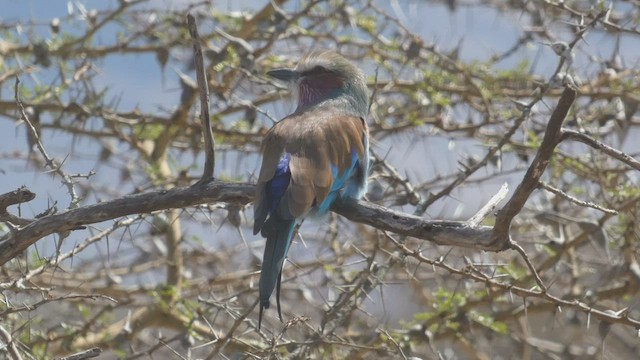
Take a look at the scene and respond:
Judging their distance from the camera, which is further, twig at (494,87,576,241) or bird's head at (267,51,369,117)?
bird's head at (267,51,369,117)

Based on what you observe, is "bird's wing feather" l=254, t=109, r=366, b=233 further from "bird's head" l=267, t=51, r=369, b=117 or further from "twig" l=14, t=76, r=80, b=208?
"twig" l=14, t=76, r=80, b=208

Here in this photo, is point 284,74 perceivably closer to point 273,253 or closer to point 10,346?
point 273,253

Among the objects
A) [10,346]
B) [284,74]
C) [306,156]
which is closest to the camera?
Answer: [10,346]

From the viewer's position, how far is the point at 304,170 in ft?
10.4

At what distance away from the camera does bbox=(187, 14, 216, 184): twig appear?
104 inches

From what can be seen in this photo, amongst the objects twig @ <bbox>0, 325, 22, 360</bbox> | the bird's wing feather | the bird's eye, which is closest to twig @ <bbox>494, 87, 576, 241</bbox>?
the bird's wing feather

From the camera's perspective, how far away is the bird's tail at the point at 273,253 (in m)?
2.81

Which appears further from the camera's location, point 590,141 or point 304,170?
point 304,170

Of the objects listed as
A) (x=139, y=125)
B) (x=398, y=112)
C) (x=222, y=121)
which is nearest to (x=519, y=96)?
(x=398, y=112)

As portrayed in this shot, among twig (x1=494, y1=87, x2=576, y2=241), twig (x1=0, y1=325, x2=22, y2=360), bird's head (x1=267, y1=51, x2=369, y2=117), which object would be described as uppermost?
bird's head (x1=267, y1=51, x2=369, y2=117)

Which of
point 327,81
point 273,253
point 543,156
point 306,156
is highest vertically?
point 327,81

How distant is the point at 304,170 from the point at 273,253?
37cm

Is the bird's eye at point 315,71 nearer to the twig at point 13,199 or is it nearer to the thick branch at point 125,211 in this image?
the thick branch at point 125,211

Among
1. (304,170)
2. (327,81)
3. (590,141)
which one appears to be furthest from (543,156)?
(327,81)
